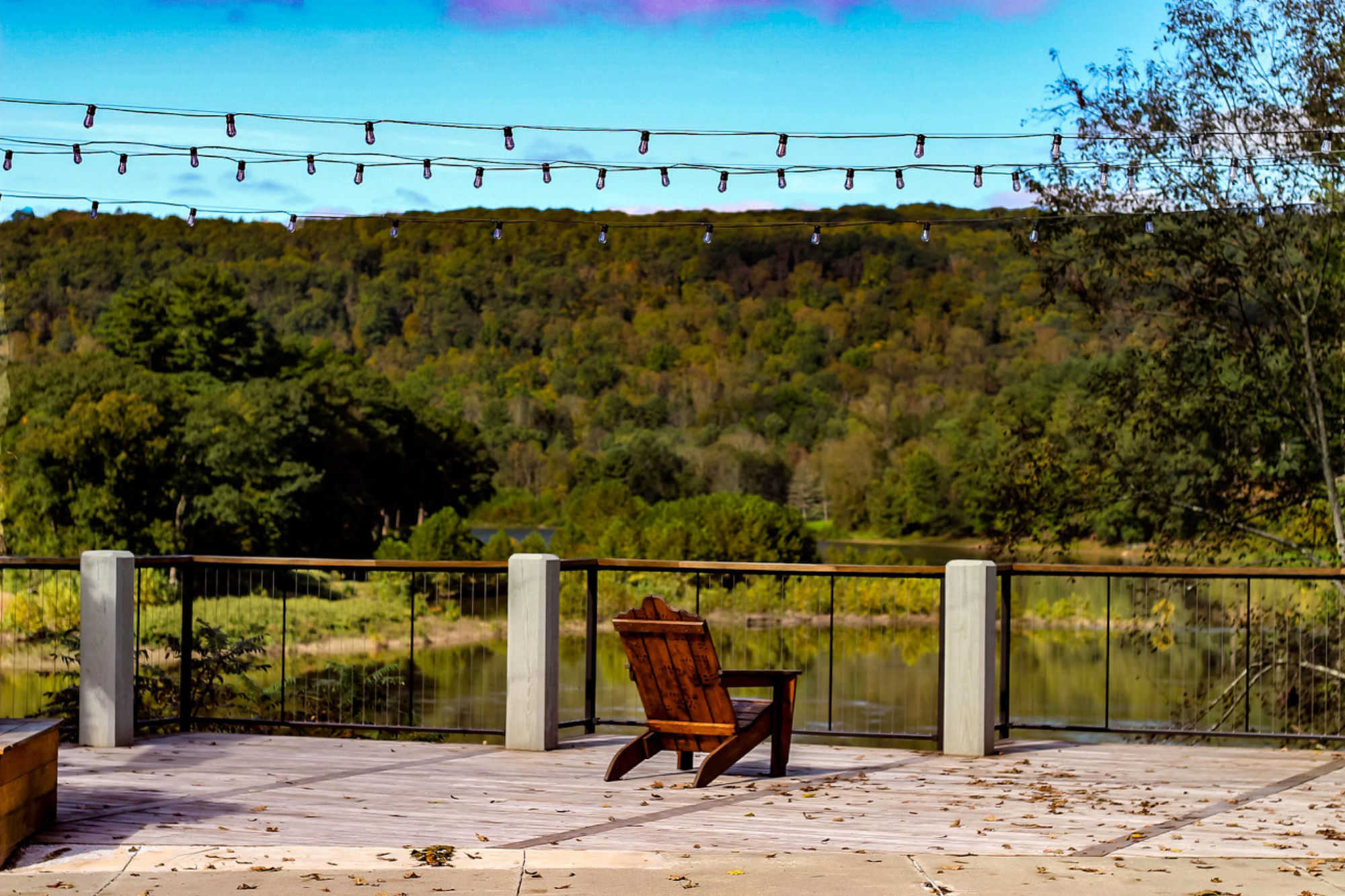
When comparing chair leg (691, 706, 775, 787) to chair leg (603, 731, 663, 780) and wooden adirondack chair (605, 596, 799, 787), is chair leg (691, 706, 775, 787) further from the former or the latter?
chair leg (603, 731, 663, 780)

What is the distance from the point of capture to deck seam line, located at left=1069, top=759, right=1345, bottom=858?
4.57 meters

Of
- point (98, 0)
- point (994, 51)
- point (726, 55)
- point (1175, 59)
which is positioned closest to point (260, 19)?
point (98, 0)

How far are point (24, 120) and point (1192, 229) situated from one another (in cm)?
1109

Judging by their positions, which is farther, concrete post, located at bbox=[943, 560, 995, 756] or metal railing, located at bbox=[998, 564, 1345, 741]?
metal railing, located at bbox=[998, 564, 1345, 741]

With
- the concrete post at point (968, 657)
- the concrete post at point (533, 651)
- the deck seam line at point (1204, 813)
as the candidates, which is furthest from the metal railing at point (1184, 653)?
the concrete post at point (533, 651)

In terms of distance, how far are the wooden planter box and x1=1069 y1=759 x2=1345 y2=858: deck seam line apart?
3.46 meters

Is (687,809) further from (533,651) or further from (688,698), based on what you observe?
(533,651)

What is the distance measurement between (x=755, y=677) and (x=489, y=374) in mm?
63877

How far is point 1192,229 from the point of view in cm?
1407

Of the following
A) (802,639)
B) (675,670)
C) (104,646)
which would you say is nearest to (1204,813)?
(675,670)

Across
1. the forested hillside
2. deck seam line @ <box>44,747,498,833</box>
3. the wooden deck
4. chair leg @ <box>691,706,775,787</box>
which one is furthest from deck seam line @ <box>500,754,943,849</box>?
the forested hillside

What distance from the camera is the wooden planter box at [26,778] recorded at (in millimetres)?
4230

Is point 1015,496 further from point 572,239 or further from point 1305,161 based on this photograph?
point 572,239

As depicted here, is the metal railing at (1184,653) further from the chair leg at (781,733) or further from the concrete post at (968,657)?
the chair leg at (781,733)
